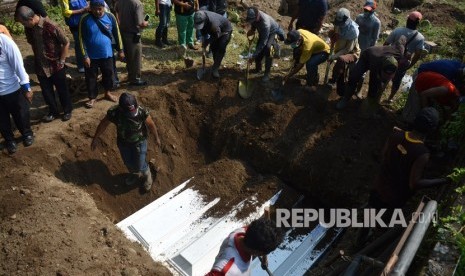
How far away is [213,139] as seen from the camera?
22.3 ft

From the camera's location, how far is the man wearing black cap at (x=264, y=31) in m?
6.35

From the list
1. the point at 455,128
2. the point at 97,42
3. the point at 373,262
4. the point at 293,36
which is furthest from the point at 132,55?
the point at 373,262

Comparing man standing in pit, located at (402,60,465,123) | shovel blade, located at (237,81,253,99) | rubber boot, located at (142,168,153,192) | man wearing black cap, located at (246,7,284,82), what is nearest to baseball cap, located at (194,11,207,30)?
man wearing black cap, located at (246,7,284,82)

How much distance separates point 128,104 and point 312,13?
436 cm

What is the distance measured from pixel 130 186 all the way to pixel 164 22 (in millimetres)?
3866

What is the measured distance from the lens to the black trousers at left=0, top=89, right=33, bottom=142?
16.9 feet

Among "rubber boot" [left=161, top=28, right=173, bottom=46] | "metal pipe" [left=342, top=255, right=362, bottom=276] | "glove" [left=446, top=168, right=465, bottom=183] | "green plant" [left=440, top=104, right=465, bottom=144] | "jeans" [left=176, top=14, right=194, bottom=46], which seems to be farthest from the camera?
"rubber boot" [left=161, top=28, right=173, bottom=46]

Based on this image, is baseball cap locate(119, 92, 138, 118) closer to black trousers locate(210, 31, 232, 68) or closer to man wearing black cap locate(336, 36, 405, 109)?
black trousers locate(210, 31, 232, 68)

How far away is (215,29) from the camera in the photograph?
262 inches

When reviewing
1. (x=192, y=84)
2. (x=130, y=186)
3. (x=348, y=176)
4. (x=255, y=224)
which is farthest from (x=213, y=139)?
(x=255, y=224)

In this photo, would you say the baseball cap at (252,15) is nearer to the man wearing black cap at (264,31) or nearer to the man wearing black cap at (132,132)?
the man wearing black cap at (264,31)

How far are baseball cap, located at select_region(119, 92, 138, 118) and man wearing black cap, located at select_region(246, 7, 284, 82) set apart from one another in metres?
2.47

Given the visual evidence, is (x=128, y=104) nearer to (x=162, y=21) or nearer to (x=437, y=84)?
(x=437, y=84)

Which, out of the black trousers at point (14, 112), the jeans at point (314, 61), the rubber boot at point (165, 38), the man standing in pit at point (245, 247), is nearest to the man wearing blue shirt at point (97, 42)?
the black trousers at point (14, 112)
